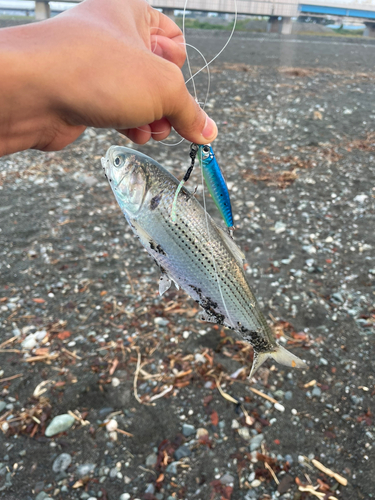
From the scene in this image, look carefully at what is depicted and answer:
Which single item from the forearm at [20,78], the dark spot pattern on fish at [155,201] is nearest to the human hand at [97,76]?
the forearm at [20,78]

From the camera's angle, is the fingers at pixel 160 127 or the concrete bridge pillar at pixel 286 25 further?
the concrete bridge pillar at pixel 286 25

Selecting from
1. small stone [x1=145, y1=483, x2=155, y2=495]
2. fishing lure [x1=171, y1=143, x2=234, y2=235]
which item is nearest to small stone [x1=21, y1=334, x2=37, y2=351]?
small stone [x1=145, y1=483, x2=155, y2=495]

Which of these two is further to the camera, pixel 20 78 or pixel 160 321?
pixel 160 321

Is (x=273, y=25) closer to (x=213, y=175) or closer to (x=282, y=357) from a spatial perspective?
(x=213, y=175)

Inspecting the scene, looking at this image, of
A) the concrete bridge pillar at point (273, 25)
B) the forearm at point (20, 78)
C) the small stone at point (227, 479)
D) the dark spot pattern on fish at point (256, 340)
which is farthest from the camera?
the concrete bridge pillar at point (273, 25)

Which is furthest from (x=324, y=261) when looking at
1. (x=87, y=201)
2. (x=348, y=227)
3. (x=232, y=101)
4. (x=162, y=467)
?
(x=232, y=101)

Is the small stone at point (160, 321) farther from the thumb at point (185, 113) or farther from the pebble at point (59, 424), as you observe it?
the thumb at point (185, 113)

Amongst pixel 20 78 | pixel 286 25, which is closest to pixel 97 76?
pixel 20 78

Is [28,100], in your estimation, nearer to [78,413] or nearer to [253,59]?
[78,413]
